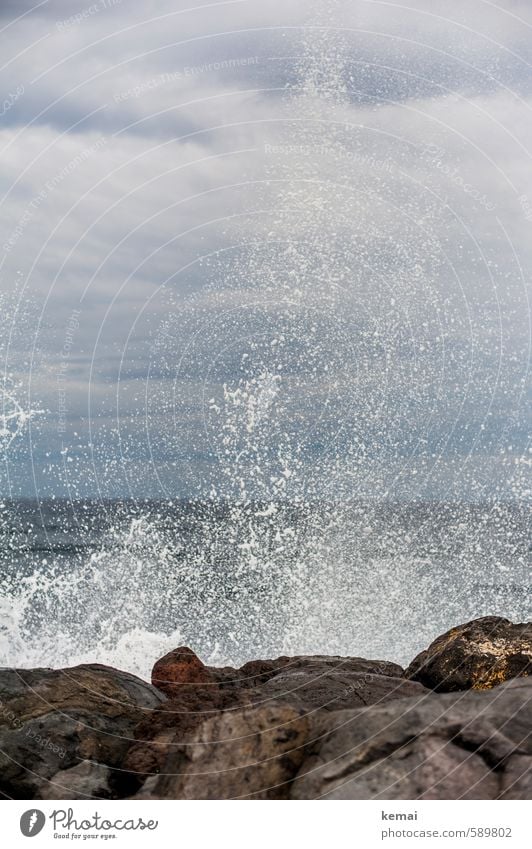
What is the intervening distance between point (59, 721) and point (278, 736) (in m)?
2.48

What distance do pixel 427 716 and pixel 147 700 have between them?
12.0 ft

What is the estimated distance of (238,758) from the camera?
5.70m

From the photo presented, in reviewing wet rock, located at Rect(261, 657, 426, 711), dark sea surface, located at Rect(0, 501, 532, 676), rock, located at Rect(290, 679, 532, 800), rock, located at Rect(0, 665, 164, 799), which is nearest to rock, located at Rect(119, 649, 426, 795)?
wet rock, located at Rect(261, 657, 426, 711)

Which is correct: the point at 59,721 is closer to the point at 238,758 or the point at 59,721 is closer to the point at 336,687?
the point at 238,758

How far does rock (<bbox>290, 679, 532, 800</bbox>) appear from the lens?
5.50 meters

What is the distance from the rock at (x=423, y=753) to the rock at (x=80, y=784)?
1724mm

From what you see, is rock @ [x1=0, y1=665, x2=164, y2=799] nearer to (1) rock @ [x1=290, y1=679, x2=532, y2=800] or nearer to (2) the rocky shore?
(2) the rocky shore

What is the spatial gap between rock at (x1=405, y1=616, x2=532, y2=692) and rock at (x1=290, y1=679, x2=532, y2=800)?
2998 mm

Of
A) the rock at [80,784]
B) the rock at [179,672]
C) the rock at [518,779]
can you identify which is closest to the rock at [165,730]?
the rock at [80,784]

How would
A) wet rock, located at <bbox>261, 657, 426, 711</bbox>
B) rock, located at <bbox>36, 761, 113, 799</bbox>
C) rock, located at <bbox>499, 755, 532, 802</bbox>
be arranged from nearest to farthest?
rock, located at <bbox>499, 755, 532, 802</bbox>, rock, located at <bbox>36, 761, 113, 799</bbox>, wet rock, located at <bbox>261, 657, 426, 711</bbox>

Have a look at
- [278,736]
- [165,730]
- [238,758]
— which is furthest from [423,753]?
[165,730]
